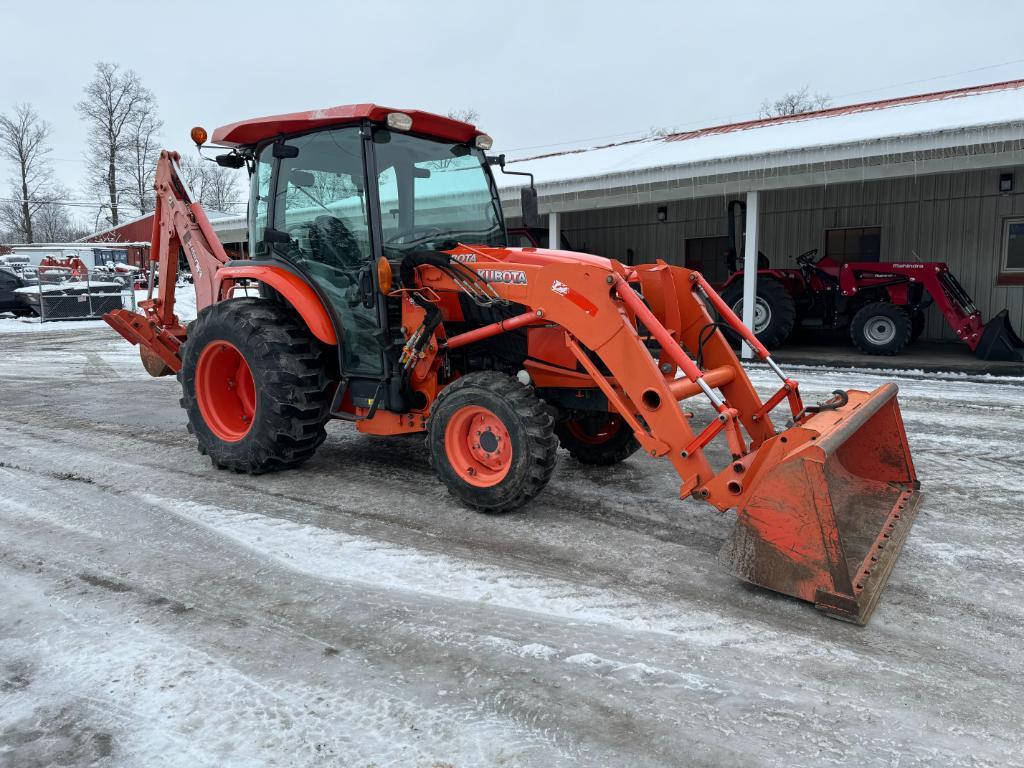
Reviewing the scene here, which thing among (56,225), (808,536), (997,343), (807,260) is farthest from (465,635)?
(56,225)

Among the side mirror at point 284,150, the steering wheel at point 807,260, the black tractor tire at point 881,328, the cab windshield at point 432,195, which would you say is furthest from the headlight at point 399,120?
the steering wheel at point 807,260

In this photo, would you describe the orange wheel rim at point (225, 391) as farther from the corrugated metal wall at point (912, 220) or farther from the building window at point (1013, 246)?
the building window at point (1013, 246)

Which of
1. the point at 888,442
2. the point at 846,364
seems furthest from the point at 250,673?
the point at 846,364

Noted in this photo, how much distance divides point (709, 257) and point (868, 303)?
4.44 m

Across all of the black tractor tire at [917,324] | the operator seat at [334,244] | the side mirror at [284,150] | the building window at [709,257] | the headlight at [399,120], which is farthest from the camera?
the building window at [709,257]

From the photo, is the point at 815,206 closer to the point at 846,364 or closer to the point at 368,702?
the point at 846,364

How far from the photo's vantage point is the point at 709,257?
15.8 m

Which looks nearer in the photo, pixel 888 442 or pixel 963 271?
pixel 888 442

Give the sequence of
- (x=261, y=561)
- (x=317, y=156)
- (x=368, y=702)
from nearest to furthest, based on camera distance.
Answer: (x=368, y=702), (x=261, y=561), (x=317, y=156)

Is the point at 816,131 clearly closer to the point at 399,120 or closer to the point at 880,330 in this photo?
the point at 880,330

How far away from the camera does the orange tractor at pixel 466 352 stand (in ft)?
11.8

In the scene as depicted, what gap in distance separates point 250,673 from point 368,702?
1.55 feet

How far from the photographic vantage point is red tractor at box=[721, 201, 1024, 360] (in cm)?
1096

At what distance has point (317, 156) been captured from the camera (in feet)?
15.4
